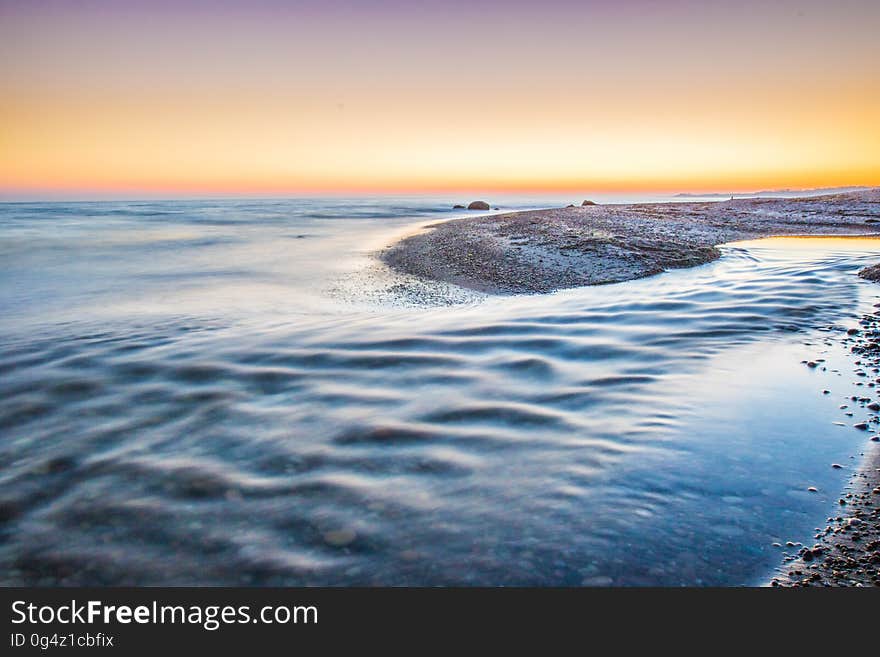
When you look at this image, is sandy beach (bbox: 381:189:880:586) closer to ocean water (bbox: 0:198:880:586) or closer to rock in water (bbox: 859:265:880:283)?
rock in water (bbox: 859:265:880:283)

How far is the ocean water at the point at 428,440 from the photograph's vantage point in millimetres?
3363

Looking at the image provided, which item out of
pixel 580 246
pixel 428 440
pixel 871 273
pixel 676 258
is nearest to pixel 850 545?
pixel 428 440

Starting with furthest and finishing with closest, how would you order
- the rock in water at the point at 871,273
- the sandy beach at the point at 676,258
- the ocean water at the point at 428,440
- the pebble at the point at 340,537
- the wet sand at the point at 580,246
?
the wet sand at the point at 580,246
the rock in water at the point at 871,273
the pebble at the point at 340,537
the ocean water at the point at 428,440
the sandy beach at the point at 676,258

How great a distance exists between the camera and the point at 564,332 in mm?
8891

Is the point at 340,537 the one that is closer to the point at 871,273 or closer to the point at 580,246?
the point at 580,246

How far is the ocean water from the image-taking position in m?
3.36

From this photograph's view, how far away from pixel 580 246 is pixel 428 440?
1309 cm

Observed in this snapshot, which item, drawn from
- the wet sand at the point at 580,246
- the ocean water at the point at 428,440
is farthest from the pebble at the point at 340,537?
the wet sand at the point at 580,246

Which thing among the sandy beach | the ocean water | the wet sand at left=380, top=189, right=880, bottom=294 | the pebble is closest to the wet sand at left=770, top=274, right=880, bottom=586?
the sandy beach

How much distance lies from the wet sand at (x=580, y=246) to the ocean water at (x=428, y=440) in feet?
9.79

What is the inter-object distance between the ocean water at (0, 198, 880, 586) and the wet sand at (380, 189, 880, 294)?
2.98m

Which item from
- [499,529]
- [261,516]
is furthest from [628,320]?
[261,516]

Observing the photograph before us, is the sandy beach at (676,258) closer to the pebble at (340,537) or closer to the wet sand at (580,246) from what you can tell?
the wet sand at (580,246)

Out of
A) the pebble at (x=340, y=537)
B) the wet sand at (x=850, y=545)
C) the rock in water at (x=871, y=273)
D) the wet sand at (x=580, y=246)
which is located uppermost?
the wet sand at (x=580, y=246)
